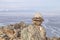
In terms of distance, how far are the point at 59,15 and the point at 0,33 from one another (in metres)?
2.48

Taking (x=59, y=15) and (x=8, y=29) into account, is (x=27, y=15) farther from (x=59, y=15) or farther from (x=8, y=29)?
(x=8, y=29)

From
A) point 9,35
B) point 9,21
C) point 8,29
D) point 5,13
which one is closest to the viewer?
point 9,35

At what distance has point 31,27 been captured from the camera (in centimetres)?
371

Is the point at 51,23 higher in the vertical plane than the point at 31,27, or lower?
lower

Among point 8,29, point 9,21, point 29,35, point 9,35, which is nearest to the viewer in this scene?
point 29,35

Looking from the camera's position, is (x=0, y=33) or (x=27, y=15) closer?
(x=0, y=33)

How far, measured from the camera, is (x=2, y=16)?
243 inches

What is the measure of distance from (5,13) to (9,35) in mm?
2154

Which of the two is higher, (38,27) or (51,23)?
(38,27)

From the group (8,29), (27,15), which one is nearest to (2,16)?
(27,15)

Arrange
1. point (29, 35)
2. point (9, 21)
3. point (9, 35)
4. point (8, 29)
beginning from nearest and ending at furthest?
point (29, 35), point (9, 35), point (8, 29), point (9, 21)

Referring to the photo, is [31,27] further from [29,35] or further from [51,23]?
[51,23]

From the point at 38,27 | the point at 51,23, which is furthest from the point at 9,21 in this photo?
the point at 38,27

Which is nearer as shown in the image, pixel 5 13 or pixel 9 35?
pixel 9 35
